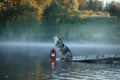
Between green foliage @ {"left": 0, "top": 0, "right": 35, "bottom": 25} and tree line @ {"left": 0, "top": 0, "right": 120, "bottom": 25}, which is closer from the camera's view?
green foliage @ {"left": 0, "top": 0, "right": 35, "bottom": 25}

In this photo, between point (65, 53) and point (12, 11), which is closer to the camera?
point (65, 53)

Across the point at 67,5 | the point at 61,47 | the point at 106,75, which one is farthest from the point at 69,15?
the point at 106,75

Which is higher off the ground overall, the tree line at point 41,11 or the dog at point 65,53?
the dog at point 65,53

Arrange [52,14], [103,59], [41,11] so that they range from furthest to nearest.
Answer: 1. [41,11]
2. [52,14]
3. [103,59]

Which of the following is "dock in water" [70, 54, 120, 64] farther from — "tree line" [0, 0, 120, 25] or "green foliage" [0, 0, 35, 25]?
"green foliage" [0, 0, 35, 25]

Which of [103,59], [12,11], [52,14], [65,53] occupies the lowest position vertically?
Answer: [52,14]

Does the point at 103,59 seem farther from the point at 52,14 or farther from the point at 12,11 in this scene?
the point at 12,11

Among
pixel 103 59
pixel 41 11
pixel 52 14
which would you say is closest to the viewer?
pixel 103 59

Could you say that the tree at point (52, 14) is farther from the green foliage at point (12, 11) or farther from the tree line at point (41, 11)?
the green foliage at point (12, 11)

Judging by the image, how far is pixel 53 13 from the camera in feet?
626

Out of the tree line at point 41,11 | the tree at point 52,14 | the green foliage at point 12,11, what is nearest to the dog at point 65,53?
the tree line at point 41,11

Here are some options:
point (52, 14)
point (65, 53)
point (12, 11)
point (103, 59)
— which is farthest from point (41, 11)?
point (103, 59)

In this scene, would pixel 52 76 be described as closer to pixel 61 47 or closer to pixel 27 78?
pixel 27 78

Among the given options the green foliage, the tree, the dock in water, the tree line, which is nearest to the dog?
the dock in water
